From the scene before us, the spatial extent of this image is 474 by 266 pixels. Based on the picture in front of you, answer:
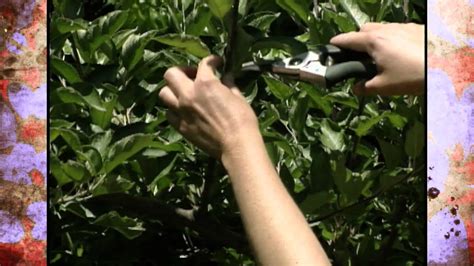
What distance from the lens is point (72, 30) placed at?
1.50 m

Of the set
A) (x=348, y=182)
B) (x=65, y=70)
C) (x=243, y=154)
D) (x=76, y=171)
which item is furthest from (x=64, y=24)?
(x=348, y=182)

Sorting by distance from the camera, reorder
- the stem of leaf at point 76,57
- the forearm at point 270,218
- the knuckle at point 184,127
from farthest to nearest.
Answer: the stem of leaf at point 76,57, the knuckle at point 184,127, the forearm at point 270,218

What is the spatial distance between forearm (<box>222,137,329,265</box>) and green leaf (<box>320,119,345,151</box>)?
241 millimetres

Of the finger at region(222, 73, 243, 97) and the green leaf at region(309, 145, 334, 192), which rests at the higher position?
the finger at region(222, 73, 243, 97)

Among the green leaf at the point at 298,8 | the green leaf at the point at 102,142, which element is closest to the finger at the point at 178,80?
the green leaf at the point at 102,142

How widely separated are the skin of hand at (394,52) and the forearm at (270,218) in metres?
0.17

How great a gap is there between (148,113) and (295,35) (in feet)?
0.79

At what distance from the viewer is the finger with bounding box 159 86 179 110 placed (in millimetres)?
1436

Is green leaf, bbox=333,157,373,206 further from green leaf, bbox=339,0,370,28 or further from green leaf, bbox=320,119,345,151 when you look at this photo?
green leaf, bbox=339,0,370,28

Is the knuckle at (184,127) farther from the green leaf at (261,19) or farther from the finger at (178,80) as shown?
the green leaf at (261,19)

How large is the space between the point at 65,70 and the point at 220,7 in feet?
0.60

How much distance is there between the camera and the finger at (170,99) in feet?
4.71

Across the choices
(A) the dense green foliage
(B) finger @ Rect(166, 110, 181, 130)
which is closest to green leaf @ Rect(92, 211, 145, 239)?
(A) the dense green foliage

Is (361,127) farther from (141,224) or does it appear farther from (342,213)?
(141,224)
